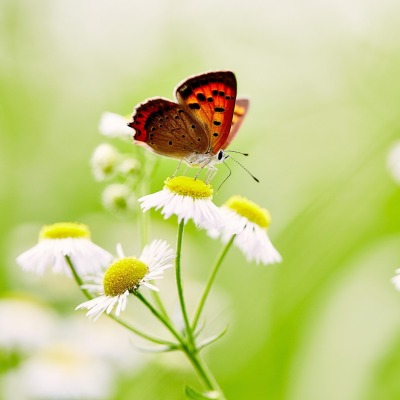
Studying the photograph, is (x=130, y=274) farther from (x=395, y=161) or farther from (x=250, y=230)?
(x=395, y=161)

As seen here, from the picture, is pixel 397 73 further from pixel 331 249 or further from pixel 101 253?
pixel 101 253

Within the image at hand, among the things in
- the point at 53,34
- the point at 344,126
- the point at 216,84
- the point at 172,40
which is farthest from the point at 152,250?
the point at 53,34

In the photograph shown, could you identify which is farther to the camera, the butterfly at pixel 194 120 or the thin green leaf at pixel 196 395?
the butterfly at pixel 194 120

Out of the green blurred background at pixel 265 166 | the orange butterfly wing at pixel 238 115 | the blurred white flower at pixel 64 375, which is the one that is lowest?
the blurred white flower at pixel 64 375

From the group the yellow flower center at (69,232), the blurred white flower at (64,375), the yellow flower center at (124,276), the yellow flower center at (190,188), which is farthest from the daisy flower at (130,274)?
the blurred white flower at (64,375)

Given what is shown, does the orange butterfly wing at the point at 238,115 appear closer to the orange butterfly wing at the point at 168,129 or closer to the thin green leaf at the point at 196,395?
the orange butterfly wing at the point at 168,129

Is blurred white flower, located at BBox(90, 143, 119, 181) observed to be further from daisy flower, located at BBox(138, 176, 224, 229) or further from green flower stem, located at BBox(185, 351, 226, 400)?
green flower stem, located at BBox(185, 351, 226, 400)

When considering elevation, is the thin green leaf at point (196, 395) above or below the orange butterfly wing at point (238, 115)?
below
